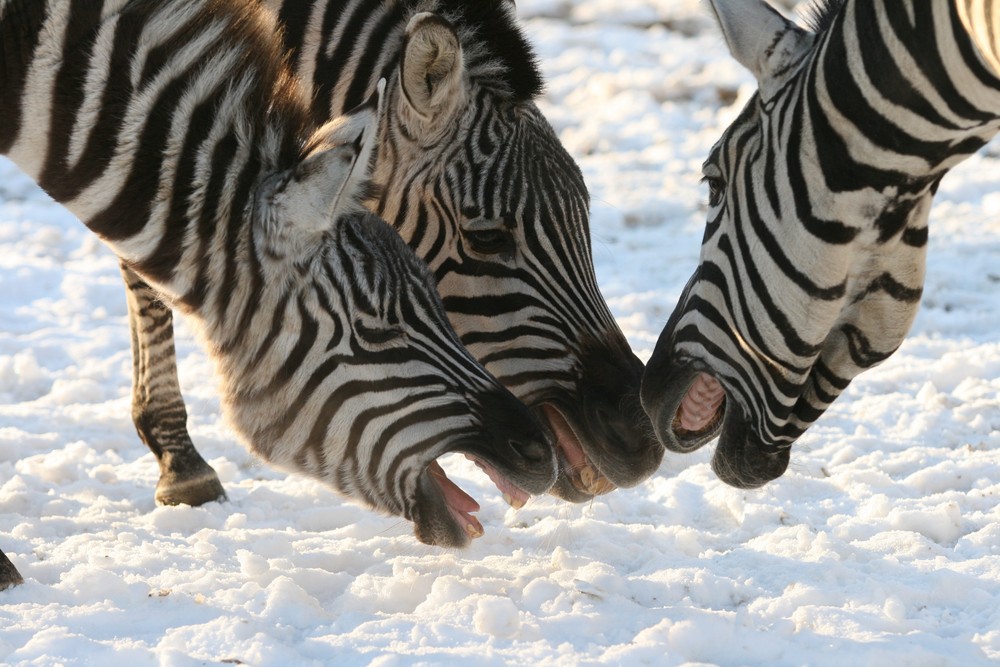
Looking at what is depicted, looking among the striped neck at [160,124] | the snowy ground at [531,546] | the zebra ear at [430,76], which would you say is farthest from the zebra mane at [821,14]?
the striped neck at [160,124]

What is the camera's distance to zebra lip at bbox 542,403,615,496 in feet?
14.9

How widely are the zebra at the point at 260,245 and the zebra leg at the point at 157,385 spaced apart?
136 centimetres

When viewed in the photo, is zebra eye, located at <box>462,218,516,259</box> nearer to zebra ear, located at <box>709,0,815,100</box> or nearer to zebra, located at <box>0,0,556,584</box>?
zebra, located at <box>0,0,556,584</box>

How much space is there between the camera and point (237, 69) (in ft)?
13.1

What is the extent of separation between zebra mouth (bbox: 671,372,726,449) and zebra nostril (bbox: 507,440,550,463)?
56 centimetres

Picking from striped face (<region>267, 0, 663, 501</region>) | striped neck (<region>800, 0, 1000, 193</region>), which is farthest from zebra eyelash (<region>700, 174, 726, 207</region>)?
striped face (<region>267, 0, 663, 501</region>)

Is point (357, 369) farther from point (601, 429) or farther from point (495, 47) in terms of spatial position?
point (495, 47)

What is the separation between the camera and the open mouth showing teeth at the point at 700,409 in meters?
4.25

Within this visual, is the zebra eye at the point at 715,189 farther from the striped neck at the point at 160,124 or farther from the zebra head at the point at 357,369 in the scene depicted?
the striped neck at the point at 160,124

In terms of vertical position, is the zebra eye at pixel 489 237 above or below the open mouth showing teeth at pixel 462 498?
above

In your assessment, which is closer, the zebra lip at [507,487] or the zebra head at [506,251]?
the zebra lip at [507,487]

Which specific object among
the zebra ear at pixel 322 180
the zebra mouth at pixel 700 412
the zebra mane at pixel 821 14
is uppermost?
the zebra mane at pixel 821 14

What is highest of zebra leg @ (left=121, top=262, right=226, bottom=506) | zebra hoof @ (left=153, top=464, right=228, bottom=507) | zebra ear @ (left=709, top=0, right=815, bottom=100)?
zebra ear @ (left=709, top=0, right=815, bottom=100)

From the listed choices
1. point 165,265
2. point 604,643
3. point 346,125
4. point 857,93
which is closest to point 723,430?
point 604,643
